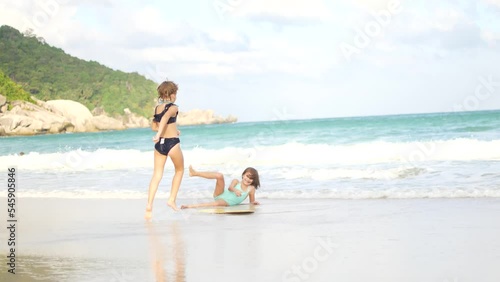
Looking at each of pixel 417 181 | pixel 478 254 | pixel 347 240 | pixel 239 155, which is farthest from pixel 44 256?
pixel 239 155

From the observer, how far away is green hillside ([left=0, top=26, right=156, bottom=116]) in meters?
95.2

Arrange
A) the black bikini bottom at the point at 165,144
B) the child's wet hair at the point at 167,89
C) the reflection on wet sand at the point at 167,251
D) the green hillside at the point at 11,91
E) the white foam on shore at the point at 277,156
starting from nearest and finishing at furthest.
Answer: the reflection on wet sand at the point at 167,251 → the child's wet hair at the point at 167,89 → the black bikini bottom at the point at 165,144 → the white foam on shore at the point at 277,156 → the green hillside at the point at 11,91

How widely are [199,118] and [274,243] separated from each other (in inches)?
4561

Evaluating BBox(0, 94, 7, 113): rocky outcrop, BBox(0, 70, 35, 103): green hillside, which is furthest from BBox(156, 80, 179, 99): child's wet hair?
BBox(0, 70, 35, 103): green hillside

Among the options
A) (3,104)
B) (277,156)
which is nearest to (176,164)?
(277,156)

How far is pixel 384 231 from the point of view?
7.18 meters

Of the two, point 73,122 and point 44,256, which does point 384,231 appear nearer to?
point 44,256

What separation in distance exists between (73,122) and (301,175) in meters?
74.4

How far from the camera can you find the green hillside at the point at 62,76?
9519cm

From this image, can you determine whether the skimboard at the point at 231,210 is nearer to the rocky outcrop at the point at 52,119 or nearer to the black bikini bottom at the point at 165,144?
the black bikini bottom at the point at 165,144

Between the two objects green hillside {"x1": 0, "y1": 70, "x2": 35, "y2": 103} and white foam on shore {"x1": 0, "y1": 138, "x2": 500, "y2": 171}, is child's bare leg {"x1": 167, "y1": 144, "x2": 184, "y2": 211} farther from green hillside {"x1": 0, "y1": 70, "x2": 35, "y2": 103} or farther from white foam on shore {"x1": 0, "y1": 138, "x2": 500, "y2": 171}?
green hillside {"x1": 0, "y1": 70, "x2": 35, "y2": 103}

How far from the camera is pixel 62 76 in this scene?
99.2 metres

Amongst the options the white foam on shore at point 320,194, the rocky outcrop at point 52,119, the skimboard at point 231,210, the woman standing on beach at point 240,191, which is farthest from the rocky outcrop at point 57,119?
the skimboard at point 231,210

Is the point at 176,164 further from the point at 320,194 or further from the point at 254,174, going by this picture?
the point at 320,194
